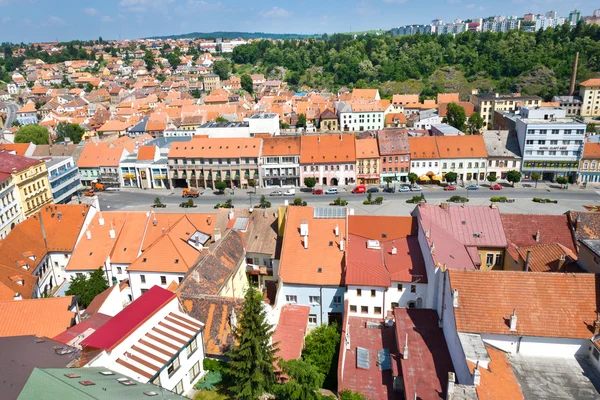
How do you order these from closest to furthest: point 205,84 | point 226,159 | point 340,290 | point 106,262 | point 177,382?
1. point 177,382
2. point 340,290
3. point 106,262
4. point 226,159
5. point 205,84

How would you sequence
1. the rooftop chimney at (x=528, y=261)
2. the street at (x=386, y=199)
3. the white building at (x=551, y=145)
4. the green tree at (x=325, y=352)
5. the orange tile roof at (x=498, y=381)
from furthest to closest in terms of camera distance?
1. the white building at (x=551, y=145)
2. the street at (x=386, y=199)
3. the rooftop chimney at (x=528, y=261)
4. the green tree at (x=325, y=352)
5. the orange tile roof at (x=498, y=381)

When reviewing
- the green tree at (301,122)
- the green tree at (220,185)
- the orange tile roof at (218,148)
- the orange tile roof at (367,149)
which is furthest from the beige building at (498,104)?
the green tree at (220,185)

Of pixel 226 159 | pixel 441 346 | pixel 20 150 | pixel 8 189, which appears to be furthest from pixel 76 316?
pixel 20 150

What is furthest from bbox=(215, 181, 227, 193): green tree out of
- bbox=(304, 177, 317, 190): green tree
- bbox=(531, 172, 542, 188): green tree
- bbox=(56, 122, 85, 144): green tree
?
bbox=(56, 122, 85, 144): green tree

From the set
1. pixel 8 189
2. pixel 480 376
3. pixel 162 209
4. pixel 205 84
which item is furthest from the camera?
→ pixel 205 84

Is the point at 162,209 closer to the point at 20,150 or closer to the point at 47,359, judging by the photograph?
the point at 20,150

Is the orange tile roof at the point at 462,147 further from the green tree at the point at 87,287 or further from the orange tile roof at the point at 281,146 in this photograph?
the green tree at the point at 87,287

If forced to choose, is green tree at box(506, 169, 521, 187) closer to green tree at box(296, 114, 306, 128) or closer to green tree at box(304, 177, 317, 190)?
green tree at box(304, 177, 317, 190)
